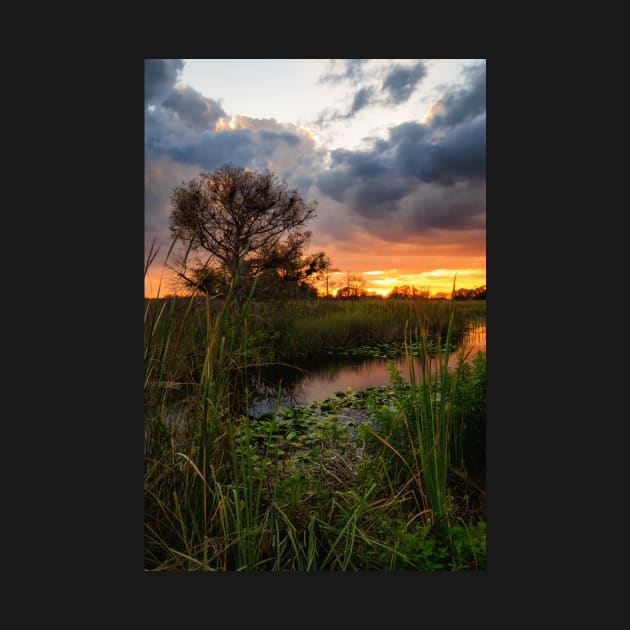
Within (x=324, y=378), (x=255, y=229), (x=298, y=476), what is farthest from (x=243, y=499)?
(x=255, y=229)

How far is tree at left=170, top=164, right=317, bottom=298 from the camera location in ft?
9.10

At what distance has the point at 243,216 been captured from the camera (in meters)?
3.07

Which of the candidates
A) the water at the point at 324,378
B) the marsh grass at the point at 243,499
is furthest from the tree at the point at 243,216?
the water at the point at 324,378

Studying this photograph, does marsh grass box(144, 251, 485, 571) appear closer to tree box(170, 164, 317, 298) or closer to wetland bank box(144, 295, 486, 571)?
wetland bank box(144, 295, 486, 571)

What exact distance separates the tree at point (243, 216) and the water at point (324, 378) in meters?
0.91

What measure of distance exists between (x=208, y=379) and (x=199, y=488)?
0.55 meters

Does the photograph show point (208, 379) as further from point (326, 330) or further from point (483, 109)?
point (483, 109)

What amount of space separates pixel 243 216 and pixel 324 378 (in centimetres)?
149

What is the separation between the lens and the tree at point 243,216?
277 cm

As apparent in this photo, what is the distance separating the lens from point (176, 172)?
2.64m

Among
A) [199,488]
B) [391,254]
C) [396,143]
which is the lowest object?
[199,488]

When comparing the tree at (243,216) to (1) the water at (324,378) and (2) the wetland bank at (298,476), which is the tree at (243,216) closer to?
(2) the wetland bank at (298,476)

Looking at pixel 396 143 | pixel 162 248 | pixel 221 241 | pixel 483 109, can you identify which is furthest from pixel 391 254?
pixel 162 248

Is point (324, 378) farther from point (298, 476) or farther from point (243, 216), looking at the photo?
point (243, 216)
